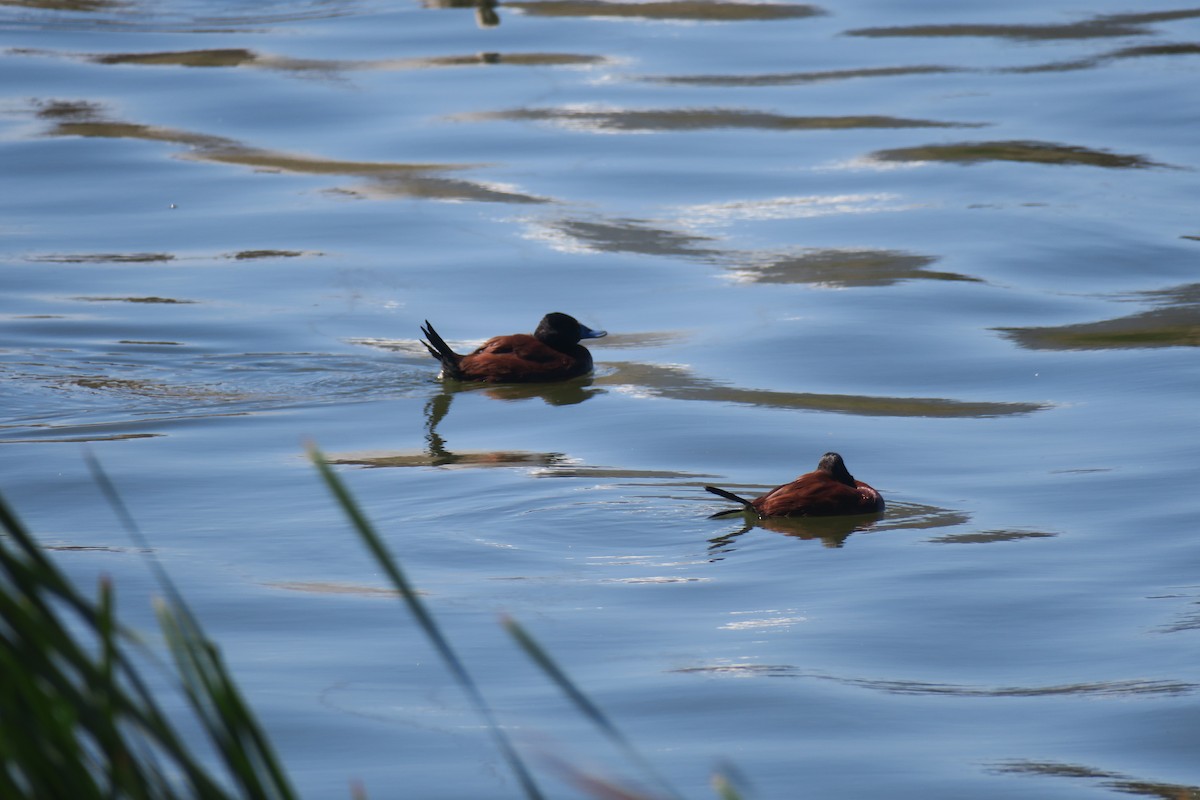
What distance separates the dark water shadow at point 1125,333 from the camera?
30.4ft

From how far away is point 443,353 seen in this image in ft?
28.7

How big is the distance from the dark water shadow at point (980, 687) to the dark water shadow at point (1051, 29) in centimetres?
1371

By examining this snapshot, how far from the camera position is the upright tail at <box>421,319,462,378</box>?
8688 mm

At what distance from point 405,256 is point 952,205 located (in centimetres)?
391

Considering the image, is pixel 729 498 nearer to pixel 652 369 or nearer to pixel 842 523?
pixel 842 523

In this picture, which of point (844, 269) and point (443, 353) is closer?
point (443, 353)

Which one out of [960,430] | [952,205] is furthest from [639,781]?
[952,205]

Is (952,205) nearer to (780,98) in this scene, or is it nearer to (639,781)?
(780,98)

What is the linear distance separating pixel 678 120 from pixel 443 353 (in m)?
6.82

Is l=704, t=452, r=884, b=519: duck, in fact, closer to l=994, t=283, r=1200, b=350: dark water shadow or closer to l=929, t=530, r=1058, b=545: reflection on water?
l=929, t=530, r=1058, b=545: reflection on water

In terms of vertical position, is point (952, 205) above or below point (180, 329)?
above

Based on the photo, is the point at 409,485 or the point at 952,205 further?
the point at 952,205

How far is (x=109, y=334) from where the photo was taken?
30.9ft

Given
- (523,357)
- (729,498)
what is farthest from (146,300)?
(729,498)
